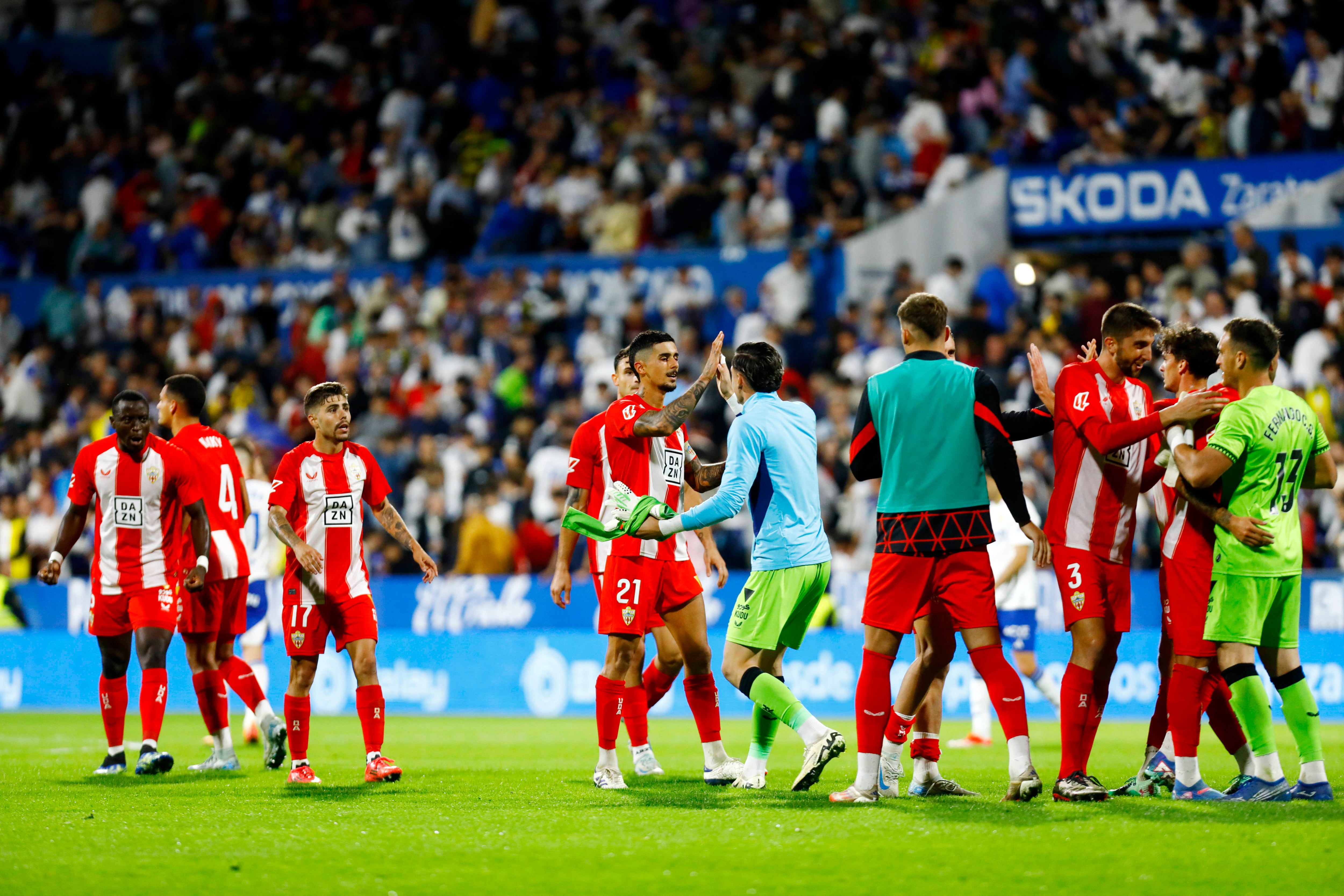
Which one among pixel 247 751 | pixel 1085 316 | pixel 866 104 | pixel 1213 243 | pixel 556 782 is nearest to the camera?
pixel 556 782

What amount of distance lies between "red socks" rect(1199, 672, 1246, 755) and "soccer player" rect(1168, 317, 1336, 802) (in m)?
0.38

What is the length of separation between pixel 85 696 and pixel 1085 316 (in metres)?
12.9

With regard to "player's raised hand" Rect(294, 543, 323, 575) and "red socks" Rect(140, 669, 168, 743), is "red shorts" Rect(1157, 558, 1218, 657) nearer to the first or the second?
"player's raised hand" Rect(294, 543, 323, 575)

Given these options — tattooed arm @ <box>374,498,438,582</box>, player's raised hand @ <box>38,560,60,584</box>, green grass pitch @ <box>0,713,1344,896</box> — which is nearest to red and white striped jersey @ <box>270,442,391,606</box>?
tattooed arm @ <box>374,498,438,582</box>

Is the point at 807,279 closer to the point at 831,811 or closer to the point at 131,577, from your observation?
the point at 131,577

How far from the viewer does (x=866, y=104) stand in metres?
23.8

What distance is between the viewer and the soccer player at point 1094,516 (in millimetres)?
8141

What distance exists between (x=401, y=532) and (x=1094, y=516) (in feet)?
14.5

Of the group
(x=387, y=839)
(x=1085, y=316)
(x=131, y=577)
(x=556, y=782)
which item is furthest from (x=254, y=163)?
(x=387, y=839)

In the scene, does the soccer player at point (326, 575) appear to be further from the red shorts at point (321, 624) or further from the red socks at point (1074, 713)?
the red socks at point (1074, 713)

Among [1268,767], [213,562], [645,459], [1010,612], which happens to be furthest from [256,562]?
[1268,767]

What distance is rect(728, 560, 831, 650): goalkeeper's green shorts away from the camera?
8789mm

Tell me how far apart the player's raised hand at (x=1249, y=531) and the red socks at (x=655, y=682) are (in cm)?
378

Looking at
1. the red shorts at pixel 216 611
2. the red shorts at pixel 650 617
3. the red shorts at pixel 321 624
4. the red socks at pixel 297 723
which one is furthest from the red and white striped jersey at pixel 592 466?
the red shorts at pixel 216 611
